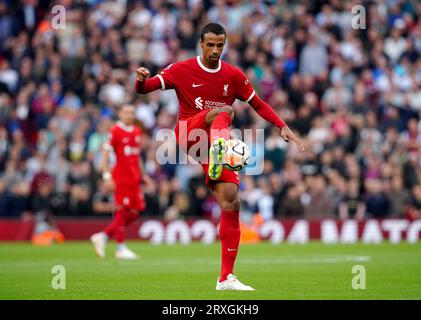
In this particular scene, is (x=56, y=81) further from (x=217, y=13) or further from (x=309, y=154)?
(x=309, y=154)

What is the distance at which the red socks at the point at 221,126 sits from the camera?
38.0 ft

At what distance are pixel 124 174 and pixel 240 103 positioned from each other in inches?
379

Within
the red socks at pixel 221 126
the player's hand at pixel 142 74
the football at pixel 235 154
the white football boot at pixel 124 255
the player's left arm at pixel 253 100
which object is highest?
the player's hand at pixel 142 74

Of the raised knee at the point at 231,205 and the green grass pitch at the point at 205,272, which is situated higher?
the raised knee at the point at 231,205

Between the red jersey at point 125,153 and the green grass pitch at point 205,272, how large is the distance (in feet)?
5.41

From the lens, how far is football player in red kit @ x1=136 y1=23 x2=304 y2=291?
38.8 ft

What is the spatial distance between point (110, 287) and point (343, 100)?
1819cm

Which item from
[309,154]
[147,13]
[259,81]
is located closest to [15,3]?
[147,13]

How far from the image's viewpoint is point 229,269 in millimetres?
12031

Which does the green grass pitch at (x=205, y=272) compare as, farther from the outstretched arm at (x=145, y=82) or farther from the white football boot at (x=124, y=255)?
the outstretched arm at (x=145, y=82)

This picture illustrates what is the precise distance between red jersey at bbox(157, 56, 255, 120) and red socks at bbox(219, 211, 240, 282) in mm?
1500

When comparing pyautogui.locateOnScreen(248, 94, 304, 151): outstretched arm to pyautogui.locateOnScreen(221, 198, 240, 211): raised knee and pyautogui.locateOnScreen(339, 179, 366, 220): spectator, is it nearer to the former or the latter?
pyautogui.locateOnScreen(221, 198, 240, 211): raised knee

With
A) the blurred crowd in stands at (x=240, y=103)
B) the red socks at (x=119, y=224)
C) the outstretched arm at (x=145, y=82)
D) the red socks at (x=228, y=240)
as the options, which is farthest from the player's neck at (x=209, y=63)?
the blurred crowd in stands at (x=240, y=103)

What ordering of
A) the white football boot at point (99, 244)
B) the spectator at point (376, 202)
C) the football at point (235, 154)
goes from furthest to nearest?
the spectator at point (376, 202), the white football boot at point (99, 244), the football at point (235, 154)
